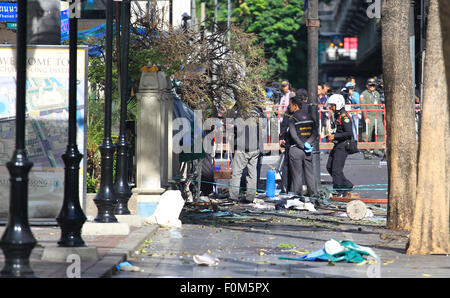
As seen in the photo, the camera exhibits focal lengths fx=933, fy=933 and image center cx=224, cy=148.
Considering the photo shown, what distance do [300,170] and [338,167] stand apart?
1221 mm

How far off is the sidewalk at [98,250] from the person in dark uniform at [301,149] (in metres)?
5.35

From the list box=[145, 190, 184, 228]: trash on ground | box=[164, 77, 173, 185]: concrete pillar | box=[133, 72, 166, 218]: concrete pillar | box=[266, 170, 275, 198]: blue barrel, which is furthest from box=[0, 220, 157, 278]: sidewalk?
box=[266, 170, 275, 198]: blue barrel

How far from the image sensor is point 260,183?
20.6 metres

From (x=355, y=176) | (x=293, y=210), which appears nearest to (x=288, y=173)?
(x=293, y=210)

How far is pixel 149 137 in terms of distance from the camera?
1454 centimetres

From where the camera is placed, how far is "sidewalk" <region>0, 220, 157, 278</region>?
823cm

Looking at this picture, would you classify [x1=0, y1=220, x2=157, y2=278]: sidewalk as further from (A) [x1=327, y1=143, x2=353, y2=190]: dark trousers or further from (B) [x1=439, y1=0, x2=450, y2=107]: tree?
(A) [x1=327, y1=143, x2=353, y2=190]: dark trousers

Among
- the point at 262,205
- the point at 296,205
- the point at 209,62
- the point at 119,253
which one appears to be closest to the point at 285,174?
the point at 262,205

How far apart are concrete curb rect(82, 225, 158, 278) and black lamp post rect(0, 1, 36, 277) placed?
79 cm

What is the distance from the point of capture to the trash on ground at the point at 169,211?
1326cm

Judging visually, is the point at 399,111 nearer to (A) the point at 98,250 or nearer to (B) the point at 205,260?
(B) the point at 205,260

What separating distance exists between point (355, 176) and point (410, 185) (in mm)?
9039

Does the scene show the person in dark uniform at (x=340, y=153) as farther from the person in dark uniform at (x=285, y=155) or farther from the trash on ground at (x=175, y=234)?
the trash on ground at (x=175, y=234)
